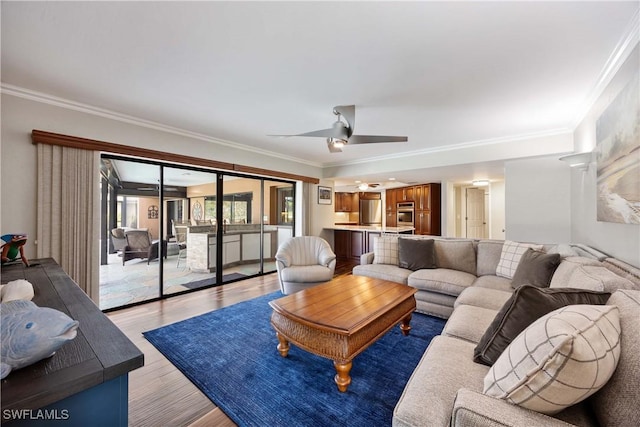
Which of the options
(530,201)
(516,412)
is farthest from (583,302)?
(530,201)

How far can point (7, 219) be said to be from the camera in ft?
8.35

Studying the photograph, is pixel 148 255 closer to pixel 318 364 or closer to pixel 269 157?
pixel 269 157

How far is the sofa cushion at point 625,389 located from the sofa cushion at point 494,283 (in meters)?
1.86

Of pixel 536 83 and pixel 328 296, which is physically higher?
pixel 536 83

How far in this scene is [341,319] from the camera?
6.59ft

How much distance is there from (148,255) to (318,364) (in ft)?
11.1

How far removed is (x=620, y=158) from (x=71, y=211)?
4.88 m

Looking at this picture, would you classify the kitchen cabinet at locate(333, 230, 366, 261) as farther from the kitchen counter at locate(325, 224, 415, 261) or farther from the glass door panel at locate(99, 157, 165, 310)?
the glass door panel at locate(99, 157, 165, 310)

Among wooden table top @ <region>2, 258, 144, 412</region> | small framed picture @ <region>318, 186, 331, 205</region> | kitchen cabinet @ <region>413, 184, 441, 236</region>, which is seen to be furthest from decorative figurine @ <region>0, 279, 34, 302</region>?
kitchen cabinet @ <region>413, 184, 441, 236</region>

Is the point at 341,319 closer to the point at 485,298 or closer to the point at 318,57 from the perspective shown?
the point at 485,298

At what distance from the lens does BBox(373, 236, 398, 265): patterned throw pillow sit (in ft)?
12.6

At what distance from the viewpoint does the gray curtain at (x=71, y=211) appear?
271cm

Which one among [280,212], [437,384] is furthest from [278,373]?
[280,212]

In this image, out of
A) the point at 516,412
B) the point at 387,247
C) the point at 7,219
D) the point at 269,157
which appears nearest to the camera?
the point at 516,412
